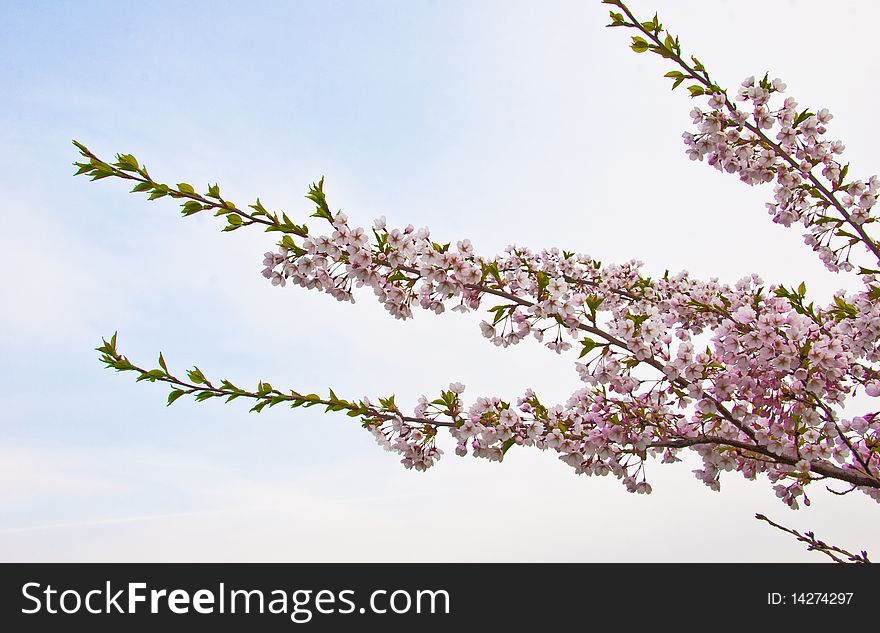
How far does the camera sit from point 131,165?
13.0ft

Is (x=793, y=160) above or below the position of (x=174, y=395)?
above

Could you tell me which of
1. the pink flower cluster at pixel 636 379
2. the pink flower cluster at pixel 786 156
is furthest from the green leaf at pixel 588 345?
the pink flower cluster at pixel 786 156

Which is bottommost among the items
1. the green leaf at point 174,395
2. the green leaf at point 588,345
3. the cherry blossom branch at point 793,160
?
the green leaf at point 174,395

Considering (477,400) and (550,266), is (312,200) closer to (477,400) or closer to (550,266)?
(477,400)

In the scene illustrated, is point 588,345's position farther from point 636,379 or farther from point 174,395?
point 174,395

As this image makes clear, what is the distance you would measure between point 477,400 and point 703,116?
2.68m

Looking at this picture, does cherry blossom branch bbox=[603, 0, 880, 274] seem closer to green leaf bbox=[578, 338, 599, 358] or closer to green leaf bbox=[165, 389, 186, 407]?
green leaf bbox=[578, 338, 599, 358]

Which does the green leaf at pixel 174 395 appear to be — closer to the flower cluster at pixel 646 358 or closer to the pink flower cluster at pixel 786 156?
the flower cluster at pixel 646 358

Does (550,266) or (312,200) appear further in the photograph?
(550,266)

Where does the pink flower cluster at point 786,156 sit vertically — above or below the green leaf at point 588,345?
above

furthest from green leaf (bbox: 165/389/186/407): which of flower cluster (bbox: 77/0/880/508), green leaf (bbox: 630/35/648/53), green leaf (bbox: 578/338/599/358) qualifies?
green leaf (bbox: 630/35/648/53)

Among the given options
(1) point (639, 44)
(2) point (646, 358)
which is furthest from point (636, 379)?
(1) point (639, 44)

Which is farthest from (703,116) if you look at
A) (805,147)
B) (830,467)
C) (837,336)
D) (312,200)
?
(312,200)

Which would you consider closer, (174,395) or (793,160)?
(174,395)
